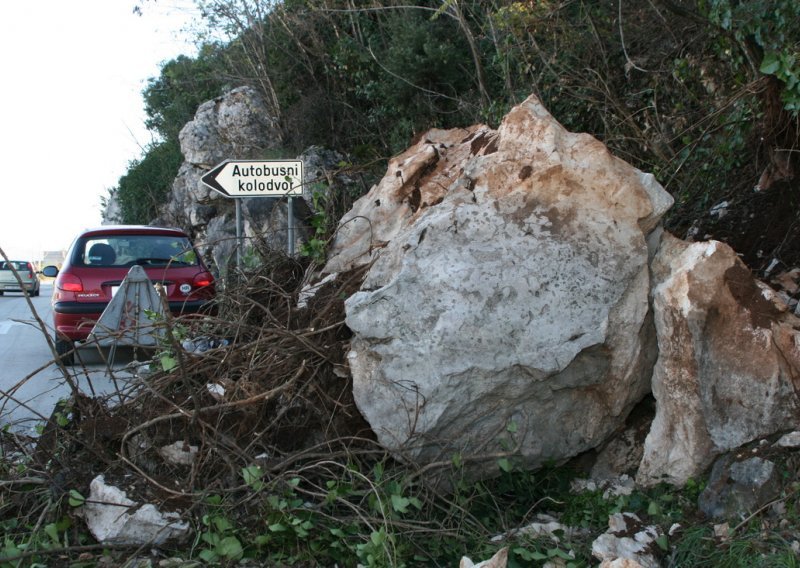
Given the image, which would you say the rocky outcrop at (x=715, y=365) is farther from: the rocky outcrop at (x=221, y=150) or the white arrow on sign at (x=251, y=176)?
the rocky outcrop at (x=221, y=150)

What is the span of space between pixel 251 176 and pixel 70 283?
2.84 m

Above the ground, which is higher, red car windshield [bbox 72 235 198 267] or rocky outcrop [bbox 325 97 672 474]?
red car windshield [bbox 72 235 198 267]

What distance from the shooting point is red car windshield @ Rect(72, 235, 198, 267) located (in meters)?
9.88

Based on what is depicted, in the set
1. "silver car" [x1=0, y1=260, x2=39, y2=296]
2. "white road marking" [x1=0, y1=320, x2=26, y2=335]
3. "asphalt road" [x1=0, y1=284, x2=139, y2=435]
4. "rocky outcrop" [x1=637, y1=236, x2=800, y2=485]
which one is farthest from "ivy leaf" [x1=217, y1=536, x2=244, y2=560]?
"silver car" [x1=0, y1=260, x2=39, y2=296]

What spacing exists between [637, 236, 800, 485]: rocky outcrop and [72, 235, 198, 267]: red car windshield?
22.4ft

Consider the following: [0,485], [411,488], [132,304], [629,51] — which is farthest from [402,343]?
[629,51]

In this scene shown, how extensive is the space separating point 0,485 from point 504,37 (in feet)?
26.3

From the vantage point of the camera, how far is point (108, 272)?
31.7 ft

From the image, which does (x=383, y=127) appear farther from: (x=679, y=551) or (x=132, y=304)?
(x=679, y=551)

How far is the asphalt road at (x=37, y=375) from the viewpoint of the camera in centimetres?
520

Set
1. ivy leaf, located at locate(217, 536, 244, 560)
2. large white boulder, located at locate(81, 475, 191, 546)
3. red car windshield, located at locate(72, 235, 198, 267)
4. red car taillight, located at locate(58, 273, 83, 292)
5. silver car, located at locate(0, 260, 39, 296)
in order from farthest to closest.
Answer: silver car, located at locate(0, 260, 39, 296) → red car windshield, located at locate(72, 235, 198, 267) → red car taillight, located at locate(58, 273, 83, 292) → large white boulder, located at locate(81, 475, 191, 546) → ivy leaf, located at locate(217, 536, 244, 560)

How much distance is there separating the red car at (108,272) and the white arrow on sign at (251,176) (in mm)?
1150

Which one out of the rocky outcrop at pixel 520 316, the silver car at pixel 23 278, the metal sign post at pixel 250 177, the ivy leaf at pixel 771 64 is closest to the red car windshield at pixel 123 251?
the metal sign post at pixel 250 177

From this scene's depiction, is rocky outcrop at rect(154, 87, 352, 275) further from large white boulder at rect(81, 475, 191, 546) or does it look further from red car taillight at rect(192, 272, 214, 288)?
large white boulder at rect(81, 475, 191, 546)
